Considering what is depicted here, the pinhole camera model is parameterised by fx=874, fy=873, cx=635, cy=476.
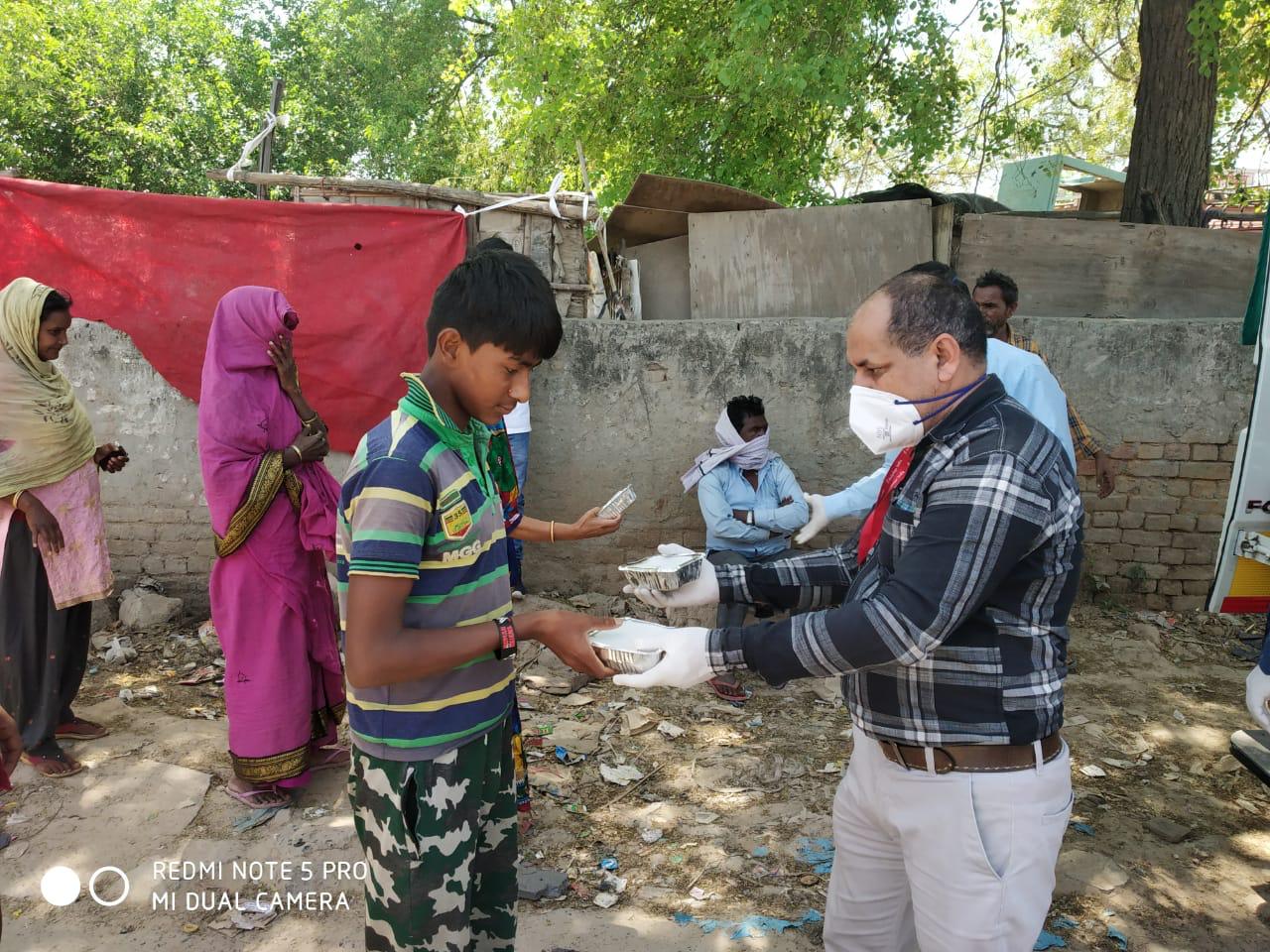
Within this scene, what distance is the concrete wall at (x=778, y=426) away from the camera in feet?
17.5

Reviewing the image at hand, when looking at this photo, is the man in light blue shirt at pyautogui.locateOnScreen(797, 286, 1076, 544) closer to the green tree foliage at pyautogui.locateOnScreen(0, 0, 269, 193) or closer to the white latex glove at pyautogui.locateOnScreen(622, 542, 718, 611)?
the white latex glove at pyautogui.locateOnScreen(622, 542, 718, 611)

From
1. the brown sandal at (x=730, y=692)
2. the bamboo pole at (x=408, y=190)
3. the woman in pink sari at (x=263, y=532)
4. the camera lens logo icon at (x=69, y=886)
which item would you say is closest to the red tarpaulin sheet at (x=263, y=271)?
the bamboo pole at (x=408, y=190)

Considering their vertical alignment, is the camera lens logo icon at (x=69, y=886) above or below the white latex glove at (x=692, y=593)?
below

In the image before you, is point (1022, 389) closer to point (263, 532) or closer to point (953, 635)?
point (953, 635)

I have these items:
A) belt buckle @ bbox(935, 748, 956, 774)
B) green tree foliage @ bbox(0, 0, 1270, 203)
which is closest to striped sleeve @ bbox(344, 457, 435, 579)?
belt buckle @ bbox(935, 748, 956, 774)

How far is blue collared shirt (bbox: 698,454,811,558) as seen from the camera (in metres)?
4.81

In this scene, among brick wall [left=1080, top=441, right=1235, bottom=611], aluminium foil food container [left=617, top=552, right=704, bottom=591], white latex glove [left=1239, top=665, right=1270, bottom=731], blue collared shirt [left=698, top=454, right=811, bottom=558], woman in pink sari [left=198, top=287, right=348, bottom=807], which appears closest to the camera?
aluminium foil food container [left=617, top=552, right=704, bottom=591]

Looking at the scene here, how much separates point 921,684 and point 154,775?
131 inches

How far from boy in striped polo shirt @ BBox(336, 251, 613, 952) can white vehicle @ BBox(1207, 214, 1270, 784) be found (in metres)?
2.97

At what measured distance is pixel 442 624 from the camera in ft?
5.43

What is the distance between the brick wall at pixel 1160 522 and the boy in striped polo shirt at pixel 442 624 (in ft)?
15.8

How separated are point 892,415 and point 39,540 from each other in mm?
3576

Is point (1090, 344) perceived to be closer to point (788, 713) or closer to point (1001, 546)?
point (788, 713)

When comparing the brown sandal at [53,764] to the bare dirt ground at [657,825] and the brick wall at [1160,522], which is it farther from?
the brick wall at [1160,522]
